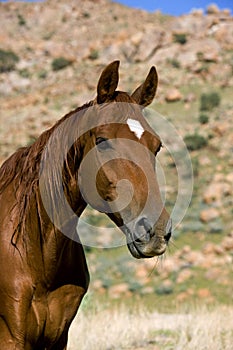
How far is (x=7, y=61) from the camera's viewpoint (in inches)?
1876

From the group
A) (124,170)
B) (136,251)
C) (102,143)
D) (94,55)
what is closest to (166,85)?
(94,55)

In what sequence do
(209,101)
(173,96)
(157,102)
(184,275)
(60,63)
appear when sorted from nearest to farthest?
(184,275), (209,101), (173,96), (157,102), (60,63)

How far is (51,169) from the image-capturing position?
3480 mm

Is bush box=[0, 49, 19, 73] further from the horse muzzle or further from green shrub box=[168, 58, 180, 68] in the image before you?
the horse muzzle

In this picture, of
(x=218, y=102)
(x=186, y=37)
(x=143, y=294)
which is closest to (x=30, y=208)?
(x=143, y=294)

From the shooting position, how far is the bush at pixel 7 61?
155 ft

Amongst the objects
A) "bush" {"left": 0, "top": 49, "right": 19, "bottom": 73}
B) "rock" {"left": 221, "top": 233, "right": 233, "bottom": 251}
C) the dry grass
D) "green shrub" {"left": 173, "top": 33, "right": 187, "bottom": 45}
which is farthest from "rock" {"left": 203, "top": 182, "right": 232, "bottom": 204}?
"bush" {"left": 0, "top": 49, "right": 19, "bottom": 73}

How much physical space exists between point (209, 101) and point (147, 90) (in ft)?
86.1

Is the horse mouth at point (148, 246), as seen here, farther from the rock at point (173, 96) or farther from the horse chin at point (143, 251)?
the rock at point (173, 96)

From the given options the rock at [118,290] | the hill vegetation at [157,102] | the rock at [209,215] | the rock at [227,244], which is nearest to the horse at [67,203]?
the hill vegetation at [157,102]

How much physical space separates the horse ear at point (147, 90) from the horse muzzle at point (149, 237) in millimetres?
915

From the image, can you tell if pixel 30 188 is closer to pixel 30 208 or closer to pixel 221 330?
pixel 30 208

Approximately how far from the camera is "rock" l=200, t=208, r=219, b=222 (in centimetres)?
2112

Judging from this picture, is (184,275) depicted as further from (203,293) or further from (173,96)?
(173,96)
